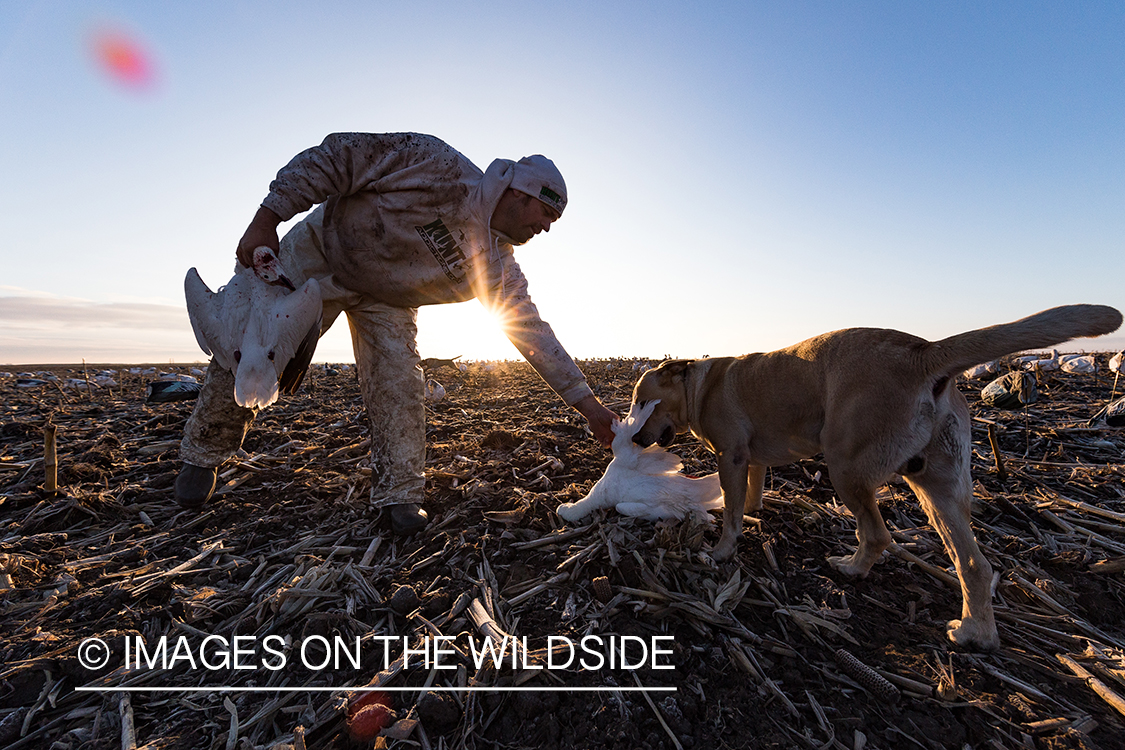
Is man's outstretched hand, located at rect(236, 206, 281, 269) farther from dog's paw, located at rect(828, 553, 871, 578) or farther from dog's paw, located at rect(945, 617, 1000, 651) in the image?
dog's paw, located at rect(945, 617, 1000, 651)

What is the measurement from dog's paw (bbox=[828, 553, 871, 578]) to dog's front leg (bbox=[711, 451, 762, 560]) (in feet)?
1.96

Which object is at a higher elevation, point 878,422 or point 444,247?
point 444,247

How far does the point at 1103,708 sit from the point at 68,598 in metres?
5.25

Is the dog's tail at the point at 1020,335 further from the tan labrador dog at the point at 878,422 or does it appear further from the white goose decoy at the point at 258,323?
the white goose decoy at the point at 258,323

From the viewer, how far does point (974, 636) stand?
99.0 inches

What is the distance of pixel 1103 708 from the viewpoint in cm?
215

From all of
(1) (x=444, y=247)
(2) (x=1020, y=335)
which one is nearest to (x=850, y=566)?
(2) (x=1020, y=335)

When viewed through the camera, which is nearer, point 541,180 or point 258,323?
point 258,323

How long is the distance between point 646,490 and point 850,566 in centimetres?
133

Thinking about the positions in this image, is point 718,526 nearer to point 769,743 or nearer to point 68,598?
point 769,743

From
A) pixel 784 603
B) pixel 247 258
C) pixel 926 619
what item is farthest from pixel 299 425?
pixel 926 619

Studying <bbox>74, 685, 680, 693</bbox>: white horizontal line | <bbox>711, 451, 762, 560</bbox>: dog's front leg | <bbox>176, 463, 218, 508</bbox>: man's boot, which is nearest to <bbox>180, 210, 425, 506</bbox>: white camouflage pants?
<bbox>176, 463, 218, 508</bbox>: man's boot

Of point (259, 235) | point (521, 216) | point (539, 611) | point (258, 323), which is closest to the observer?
point (539, 611)

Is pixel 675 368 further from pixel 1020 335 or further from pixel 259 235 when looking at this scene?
pixel 259 235
